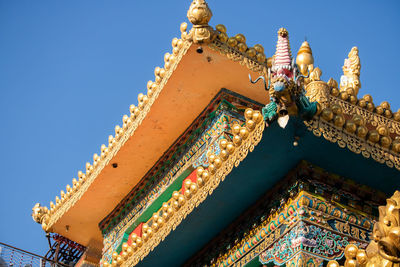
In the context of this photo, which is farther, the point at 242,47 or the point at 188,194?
the point at 242,47

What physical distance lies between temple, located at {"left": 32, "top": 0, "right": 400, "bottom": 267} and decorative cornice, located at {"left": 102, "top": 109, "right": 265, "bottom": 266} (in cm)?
2

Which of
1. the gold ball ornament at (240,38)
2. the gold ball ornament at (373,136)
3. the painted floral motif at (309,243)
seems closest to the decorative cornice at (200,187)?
the painted floral motif at (309,243)

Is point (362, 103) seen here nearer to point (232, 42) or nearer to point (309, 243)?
point (232, 42)

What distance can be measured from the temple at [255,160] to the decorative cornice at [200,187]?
2 centimetres

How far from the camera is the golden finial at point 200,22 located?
9.88 metres

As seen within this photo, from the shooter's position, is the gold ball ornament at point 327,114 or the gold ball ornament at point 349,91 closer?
the gold ball ornament at point 327,114

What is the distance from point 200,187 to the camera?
9.17m

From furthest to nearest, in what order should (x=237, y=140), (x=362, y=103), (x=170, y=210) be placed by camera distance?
(x=170, y=210) < (x=362, y=103) < (x=237, y=140)

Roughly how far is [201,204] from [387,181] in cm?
221

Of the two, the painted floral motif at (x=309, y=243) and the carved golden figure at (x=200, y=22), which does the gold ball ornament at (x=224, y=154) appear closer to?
the painted floral motif at (x=309, y=243)

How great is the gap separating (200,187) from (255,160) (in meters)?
0.97

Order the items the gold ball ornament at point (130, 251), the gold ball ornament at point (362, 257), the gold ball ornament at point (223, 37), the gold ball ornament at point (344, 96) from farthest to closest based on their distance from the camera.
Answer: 1. the gold ball ornament at point (130, 251)
2. the gold ball ornament at point (223, 37)
3. the gold ball ornament at point (344, 96)
4. the gold ball ornament at point (362, 257)

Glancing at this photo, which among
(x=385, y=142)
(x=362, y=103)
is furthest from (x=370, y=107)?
(x=385, y=142)

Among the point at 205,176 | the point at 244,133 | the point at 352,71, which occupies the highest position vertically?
the point at 352,71
